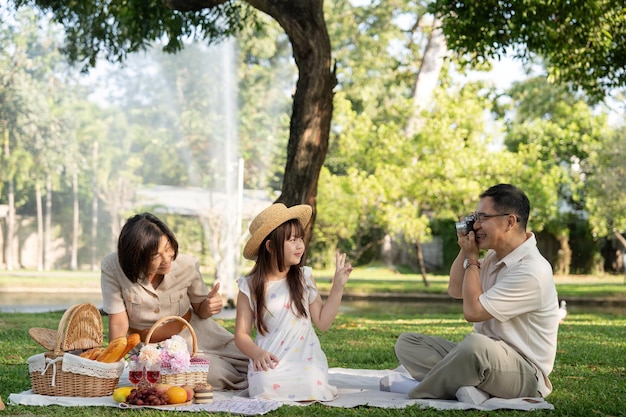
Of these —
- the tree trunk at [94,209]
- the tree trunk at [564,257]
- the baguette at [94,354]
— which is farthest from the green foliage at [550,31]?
the tree trunk at [94,209]

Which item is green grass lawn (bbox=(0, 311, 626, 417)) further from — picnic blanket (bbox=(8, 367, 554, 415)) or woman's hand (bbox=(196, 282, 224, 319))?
woman's hand (bbox=(196, 282, 224, 319))

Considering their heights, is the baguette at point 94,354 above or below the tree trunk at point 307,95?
below

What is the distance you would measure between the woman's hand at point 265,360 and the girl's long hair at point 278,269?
22cm

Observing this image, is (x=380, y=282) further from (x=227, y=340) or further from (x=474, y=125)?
(x=227, y=340)

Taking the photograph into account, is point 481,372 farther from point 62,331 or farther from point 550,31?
point 550,31

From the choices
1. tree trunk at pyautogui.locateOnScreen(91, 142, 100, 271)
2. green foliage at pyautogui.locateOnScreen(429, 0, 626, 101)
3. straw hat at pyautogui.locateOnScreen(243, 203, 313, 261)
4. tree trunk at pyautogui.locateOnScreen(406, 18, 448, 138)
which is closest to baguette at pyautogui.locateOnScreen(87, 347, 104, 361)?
straw hat at pyautogui.locateOnScreen(243, 203, 313, 261)

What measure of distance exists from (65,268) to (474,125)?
14424 millimetres

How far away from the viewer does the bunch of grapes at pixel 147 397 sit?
498 centimetres

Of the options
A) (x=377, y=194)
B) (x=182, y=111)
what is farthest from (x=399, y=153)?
(x=182, y=111)

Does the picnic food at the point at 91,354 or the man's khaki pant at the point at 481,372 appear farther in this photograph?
the picnic food at the point at 91,354

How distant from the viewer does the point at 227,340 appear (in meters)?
5.98

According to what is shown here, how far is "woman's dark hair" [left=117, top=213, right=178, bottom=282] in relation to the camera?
211 inches

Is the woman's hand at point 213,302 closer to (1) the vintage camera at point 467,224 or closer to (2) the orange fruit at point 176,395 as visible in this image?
(2) the orange fruit at point 176,395

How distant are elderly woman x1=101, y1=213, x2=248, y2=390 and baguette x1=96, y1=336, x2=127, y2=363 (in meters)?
0.32
